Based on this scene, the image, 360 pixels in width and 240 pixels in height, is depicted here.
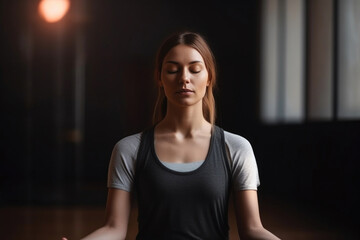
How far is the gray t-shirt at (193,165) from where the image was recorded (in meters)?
1.27

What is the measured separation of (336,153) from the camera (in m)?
5.01

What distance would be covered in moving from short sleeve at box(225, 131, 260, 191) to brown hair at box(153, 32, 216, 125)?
0.13m

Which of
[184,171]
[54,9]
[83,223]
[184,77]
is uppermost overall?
[54,9]

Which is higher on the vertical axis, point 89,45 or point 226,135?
point 89,45

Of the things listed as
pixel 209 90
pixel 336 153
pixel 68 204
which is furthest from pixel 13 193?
pixel 209 90

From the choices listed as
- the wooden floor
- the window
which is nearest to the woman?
the wooden floor

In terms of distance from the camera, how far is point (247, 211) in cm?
126

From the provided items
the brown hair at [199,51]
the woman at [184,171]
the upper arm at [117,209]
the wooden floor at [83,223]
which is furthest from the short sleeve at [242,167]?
the wooden floor at [83,223]

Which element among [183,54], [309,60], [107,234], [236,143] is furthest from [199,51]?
[309,60]

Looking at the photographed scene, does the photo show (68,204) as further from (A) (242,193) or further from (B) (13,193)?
(A) (242,193)

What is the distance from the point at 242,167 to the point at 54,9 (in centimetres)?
633

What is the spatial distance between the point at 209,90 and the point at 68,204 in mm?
4636

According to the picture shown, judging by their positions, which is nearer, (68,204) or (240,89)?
(68,204)

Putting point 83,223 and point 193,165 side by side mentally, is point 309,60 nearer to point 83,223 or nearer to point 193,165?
point 83,223
